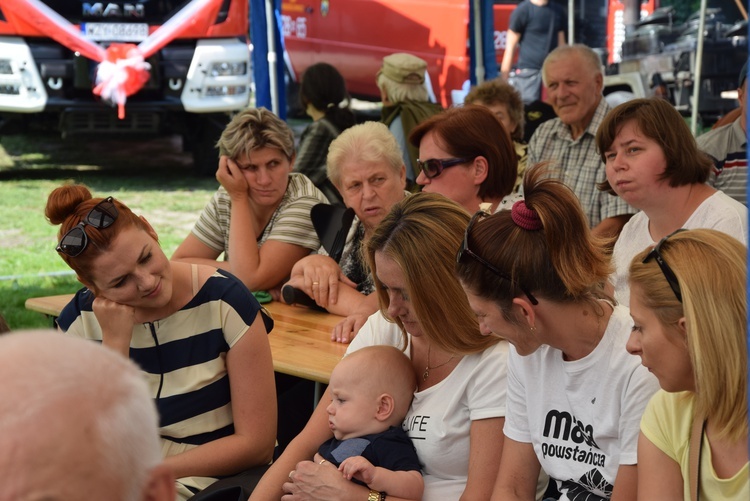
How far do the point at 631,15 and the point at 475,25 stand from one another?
21.2 ft

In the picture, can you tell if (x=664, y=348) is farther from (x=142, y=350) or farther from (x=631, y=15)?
(x=631, y=15)

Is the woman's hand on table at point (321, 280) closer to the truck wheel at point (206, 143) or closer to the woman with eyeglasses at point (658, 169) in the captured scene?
the woman with eyeglasses at point (658, 169)

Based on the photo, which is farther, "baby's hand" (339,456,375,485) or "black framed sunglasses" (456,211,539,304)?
"baby's hand" (339,456,375,485)

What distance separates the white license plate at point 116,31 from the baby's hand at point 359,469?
8377mm

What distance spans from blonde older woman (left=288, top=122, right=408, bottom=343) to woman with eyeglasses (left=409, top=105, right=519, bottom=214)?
0.21 metres

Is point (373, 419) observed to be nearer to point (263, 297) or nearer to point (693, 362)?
point (693, 362)

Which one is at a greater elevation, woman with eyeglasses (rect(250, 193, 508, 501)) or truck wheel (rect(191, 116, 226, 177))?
woman with eyeglasses (rect(250, 193, 508, 501))

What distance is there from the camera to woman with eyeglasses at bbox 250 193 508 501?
256 cm

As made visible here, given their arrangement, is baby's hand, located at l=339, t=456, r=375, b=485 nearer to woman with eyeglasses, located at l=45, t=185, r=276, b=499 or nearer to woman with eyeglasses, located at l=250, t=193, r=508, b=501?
woman with eyeglasses, located at l=250, t=193, r=508, b=501

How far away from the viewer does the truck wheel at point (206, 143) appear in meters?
11.0

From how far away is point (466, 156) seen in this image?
381cm

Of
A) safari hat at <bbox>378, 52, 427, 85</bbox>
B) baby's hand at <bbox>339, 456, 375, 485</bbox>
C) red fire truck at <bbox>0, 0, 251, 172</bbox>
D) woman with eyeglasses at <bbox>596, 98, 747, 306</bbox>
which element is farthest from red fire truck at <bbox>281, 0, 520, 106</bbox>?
baby's hand at <bbox>339, 456, 375, 485</bbox>

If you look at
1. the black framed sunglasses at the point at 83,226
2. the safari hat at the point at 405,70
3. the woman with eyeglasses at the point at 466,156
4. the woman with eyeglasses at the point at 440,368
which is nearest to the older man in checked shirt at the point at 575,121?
the safari hat at the point at 405,70

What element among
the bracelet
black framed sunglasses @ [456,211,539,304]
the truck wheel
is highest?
black framed sunglasses @ [456,211,539,304]
